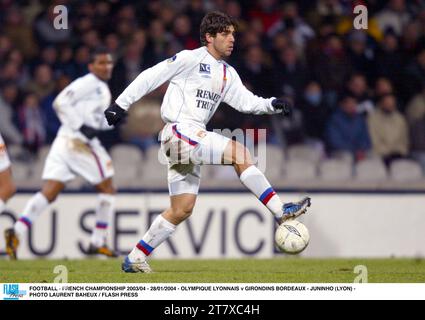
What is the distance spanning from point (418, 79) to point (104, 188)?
5.31 metres

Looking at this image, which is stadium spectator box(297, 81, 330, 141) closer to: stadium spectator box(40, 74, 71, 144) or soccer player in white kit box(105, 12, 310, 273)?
stadium spectator box(40, 74, 71, 144)

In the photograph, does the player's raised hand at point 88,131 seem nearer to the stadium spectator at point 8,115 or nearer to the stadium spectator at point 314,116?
the stadium spectator at point 8,115

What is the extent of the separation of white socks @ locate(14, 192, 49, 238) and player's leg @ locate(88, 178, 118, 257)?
0.65 meters

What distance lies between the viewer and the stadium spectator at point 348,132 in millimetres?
13922

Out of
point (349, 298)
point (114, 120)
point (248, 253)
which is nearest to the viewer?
point (349, 298)

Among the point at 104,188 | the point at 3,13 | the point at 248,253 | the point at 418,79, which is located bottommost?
the point at 248,253

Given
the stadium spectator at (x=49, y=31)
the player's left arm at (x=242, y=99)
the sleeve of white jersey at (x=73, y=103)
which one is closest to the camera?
the player's left arm at (x=242, y=99)

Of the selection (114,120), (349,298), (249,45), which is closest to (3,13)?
(249,45)

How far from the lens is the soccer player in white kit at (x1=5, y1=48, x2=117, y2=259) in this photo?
11852 millimetres

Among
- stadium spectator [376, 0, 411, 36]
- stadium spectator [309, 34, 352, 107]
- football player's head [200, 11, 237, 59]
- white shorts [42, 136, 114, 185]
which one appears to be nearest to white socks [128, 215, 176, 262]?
football player's head [200, 11, 237, 59]

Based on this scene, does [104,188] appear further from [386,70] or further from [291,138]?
[386,70]

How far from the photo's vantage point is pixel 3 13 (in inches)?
607

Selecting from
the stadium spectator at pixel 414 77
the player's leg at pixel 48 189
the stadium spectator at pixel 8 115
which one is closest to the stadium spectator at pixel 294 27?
the stadium spectator at pixel 414 77

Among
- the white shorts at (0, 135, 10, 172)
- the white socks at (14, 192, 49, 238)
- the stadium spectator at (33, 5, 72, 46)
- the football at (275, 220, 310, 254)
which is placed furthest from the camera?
the stadium spectator at (33, 5, 72, 46)
